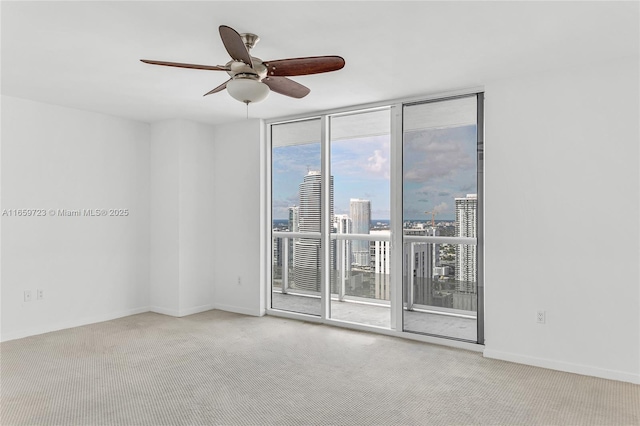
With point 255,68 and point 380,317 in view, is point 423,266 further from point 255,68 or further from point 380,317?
point 255,68

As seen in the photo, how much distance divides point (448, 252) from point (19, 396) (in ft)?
12.3

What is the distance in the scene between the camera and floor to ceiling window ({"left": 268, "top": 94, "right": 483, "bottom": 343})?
13.7ft

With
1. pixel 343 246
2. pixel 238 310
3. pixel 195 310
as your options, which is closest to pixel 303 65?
pixel 343 246

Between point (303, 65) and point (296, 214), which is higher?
point (303, 65)

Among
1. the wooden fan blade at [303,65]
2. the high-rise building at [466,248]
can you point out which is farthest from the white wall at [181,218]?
the high-rise building at [466,248]

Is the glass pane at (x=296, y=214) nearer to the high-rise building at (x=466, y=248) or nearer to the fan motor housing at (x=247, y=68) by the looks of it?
the high-rise building at (x=466, y=248)

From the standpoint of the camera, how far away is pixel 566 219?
3523mm

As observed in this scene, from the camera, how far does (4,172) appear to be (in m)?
4.39

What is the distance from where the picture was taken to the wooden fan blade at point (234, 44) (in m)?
2.21

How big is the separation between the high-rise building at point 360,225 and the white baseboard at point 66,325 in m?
2.93

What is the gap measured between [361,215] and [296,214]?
83 cm

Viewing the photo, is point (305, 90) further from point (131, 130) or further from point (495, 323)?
point (131, 130)

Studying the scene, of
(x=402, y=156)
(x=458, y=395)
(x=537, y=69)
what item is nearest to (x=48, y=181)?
(x=402, y=156)

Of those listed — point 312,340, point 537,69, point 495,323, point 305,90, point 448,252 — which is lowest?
point 312,340
